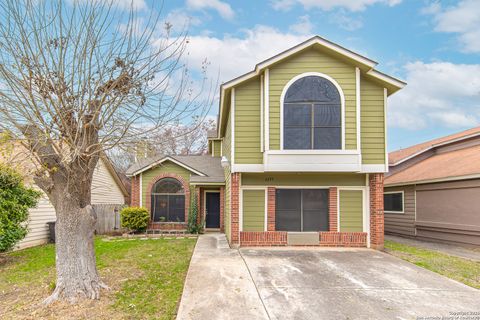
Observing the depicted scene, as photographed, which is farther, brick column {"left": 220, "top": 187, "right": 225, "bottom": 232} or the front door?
the front door

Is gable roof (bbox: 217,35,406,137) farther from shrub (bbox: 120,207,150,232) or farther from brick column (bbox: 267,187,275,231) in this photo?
shrub (bbox: 120,207,150,232)

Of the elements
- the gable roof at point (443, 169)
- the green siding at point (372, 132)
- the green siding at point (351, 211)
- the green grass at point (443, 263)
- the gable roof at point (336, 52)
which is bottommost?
the green grass at point (443, 263)

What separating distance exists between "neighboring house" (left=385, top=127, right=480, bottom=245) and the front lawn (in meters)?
9.40

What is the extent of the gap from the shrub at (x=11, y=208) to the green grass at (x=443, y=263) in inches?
424

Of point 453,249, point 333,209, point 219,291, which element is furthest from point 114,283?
point 453,249

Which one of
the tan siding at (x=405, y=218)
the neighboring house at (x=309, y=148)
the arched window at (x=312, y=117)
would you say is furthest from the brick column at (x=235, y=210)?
the tan siding at (x=405, y=218)

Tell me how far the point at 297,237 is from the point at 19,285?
743cm

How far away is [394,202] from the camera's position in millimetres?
13820

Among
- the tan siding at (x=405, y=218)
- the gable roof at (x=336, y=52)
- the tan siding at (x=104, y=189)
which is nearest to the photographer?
the gable roof at (x=336, y=52)

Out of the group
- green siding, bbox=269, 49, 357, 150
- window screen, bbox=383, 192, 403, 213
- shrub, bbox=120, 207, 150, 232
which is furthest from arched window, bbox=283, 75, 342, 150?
shrub, bbox=120, 207, 150, 232

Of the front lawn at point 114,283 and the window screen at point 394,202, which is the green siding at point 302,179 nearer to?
the front lawn at point 114,283

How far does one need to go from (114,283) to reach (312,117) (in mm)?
6878

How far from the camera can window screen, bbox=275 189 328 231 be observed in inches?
388

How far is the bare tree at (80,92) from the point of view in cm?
433
